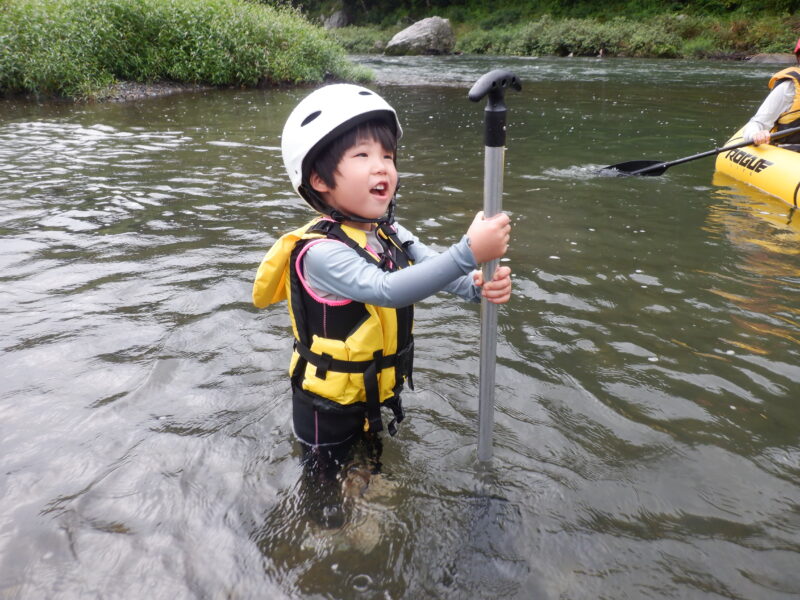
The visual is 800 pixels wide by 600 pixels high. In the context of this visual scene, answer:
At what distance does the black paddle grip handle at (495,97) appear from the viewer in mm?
1742

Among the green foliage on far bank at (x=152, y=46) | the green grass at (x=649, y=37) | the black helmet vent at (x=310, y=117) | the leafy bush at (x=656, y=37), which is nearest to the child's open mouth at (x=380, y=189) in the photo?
the black helmet vent at (x=310, y=117)

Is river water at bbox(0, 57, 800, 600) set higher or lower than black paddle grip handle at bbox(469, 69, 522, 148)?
lower

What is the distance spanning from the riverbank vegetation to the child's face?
31.3m

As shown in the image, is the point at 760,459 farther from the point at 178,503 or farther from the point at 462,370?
the point at 178,503

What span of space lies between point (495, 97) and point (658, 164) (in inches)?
257

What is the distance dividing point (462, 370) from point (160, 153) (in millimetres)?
7350

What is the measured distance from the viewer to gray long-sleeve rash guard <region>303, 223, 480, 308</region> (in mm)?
1877

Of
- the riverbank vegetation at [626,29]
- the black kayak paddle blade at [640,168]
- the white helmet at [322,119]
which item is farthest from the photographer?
the riverbank vegetation at [626,29]

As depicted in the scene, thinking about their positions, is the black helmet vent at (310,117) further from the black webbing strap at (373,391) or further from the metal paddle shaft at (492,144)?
the black webbing strap at (373,391)

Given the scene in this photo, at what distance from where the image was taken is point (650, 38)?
29375 millimetres

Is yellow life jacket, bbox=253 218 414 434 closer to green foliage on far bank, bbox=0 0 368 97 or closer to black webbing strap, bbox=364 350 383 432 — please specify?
black webbing strap, bbox=364 350 383 432

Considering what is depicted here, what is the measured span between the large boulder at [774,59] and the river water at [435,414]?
23040mm

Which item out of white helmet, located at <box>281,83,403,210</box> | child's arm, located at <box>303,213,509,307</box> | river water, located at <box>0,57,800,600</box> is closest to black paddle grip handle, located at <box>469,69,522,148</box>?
child's arm, located at <box>303,213,509,307</box>

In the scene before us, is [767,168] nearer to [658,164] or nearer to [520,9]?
[658,164]
